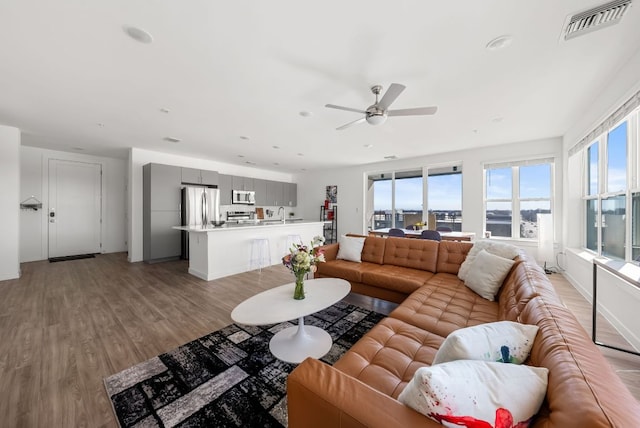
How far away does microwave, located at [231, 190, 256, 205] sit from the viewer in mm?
6977

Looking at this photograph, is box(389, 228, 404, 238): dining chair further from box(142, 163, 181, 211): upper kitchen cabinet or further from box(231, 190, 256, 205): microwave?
box(142, 163, 181, 211): upper kitchen cabinet

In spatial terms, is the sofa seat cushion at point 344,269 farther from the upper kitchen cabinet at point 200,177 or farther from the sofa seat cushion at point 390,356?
the upper kitchen cabinet at point 200,177

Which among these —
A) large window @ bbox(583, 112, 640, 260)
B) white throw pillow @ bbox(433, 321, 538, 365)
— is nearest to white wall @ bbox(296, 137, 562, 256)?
large window @ bbox(583, 112, 640, 260)

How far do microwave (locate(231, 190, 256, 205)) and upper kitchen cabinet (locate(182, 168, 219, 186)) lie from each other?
0.67 metres

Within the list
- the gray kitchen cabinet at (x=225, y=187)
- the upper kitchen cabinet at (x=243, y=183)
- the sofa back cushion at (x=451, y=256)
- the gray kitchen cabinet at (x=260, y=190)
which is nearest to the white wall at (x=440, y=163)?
the gray kitchen cabinet at (x=260, y=190)

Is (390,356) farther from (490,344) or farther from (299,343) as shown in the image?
(299,343)

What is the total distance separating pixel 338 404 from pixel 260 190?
24.4 feet

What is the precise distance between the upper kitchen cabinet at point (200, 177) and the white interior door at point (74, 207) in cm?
241

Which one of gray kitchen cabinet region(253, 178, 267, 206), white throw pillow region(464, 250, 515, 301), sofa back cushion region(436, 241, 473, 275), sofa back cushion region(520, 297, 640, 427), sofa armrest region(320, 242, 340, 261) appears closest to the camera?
sofa back cushion region(520, 297, 640, 427)

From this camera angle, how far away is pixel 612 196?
2984mm

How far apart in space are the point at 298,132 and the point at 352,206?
3.93 m

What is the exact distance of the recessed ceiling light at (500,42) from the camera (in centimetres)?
194

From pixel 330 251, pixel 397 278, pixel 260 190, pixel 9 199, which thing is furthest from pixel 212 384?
pixel 260 190

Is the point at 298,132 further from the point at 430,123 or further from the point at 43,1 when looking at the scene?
the point at 43,1
